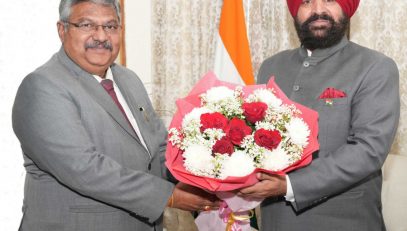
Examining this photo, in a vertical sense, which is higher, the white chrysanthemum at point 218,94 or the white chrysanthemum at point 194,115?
the white chrysanthemum at point 218,94

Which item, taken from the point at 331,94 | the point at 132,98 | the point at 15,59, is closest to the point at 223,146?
the point at 331,94

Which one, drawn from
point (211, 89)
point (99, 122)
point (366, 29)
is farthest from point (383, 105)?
point (366, 29)

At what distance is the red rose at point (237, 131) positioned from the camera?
2.00 metres

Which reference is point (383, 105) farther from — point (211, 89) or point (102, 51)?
point (102, 51)

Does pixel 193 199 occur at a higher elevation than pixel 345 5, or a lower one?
lower

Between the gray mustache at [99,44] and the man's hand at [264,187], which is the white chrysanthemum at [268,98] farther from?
the gray mustache at [99,44]

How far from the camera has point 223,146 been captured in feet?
6.51

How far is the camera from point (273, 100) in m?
2.17

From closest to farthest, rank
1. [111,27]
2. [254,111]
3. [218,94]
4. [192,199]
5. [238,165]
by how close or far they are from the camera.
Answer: [238,165]
[254,111]
[218,94]
[192,199]
[111,27]

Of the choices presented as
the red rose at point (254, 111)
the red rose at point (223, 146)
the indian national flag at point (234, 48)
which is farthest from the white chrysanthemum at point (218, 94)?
the indian national flag at point (234, 48)

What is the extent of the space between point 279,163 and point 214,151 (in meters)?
0.28

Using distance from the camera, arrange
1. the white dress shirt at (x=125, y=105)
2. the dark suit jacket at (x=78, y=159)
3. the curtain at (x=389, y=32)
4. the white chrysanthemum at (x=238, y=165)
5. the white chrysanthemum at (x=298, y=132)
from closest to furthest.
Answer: the white chrysanthemum at (x=238, y=165), the white chrysanthemum at (x=298, y=132), the dark suit jacket at (x=78, y=159), the white dress shirt at (x=125, y=105), the curtain at (x=389, y=32)

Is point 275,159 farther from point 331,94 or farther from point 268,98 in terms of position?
point 331,94

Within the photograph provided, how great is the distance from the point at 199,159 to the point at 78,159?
580 mm
